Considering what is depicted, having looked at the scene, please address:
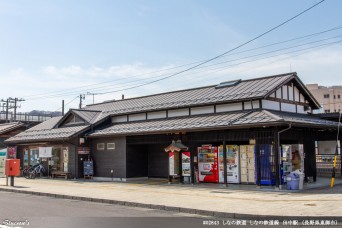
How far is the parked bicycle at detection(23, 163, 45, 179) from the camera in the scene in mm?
31969

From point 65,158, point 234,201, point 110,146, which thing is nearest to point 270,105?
point 234,201

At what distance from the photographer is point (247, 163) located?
2144cm

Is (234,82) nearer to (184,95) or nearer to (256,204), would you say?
(184,95)

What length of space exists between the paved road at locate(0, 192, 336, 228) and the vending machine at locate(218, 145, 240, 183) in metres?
8.31

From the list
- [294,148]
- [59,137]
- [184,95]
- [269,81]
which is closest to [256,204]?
[294,148]

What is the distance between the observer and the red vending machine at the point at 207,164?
2278 centimetres

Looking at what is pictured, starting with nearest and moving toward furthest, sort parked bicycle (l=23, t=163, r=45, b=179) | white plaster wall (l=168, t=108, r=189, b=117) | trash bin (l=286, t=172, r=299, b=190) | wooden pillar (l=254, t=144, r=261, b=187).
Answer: trash bin (l=286, t=172, r=299, b=190) < wooden pillar (l=254, t=144, r=261, b=187) < white plaster wall (l=168, t=108, r=189, b=117) < parked bicycle (l=23, t=163, r=45, b=179)

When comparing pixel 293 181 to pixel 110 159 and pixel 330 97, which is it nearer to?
pixel 110 159

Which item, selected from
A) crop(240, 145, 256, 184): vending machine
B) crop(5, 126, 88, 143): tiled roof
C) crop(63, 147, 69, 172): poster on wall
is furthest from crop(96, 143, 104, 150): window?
crop(240, 145, 256, 184): vending machine

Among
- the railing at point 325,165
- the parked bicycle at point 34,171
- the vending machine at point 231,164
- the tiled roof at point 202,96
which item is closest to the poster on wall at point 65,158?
the parked bicycle at point 34,171

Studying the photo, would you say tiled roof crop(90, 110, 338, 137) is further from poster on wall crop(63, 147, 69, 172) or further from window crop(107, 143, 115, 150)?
poster on wall crop(63, 147, 69, 172)

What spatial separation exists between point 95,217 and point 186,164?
1129cm

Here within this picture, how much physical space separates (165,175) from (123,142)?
3647 millimetres

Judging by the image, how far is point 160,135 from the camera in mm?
24656
